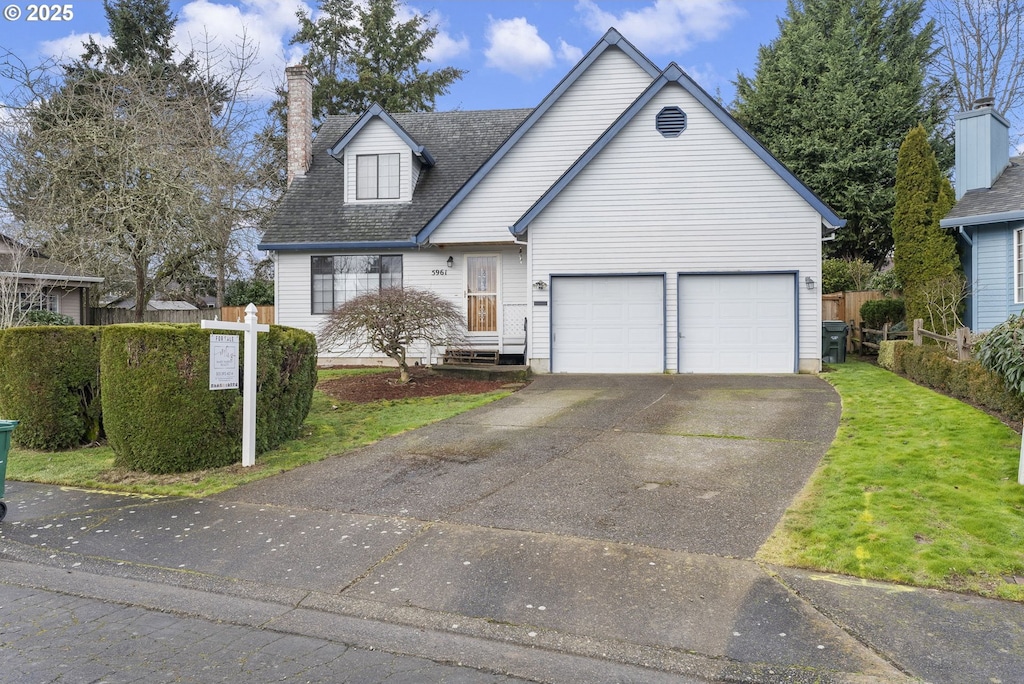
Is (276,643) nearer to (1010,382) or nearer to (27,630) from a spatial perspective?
(27,630)

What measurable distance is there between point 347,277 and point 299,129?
203 inches

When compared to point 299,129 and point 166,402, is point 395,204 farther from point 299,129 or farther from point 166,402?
point 166,402

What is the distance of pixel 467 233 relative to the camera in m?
16.8

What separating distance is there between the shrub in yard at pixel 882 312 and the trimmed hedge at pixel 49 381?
1826cm

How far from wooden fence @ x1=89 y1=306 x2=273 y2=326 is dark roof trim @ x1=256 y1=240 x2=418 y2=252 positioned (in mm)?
5473

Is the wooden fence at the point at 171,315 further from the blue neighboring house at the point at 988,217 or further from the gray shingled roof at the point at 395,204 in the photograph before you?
the blue neighboring house at the point at 988,217

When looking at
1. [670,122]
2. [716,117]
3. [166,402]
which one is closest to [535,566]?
[166,402]

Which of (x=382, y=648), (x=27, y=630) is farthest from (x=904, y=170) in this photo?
(x=27, y=630)

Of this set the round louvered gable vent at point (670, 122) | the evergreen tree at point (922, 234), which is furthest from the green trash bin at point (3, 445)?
the evergreen tree at point (922, 234)

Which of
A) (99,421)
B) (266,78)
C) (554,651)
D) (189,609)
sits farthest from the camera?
(266,78)

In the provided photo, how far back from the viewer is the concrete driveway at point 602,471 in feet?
19.6

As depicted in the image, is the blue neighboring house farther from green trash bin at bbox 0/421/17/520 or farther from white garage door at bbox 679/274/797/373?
green trash bin at bbox 0/421/17/520

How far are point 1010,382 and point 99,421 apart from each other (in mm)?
11612

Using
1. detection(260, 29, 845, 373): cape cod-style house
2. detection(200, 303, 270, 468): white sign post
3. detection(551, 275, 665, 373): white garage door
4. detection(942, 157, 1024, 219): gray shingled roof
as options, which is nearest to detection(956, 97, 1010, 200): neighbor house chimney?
detection(942, 157, 1024, 219): gray shingled roof
